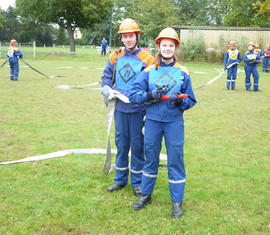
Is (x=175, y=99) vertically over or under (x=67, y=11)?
under

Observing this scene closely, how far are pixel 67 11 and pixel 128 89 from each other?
Result: 37906 millimetres

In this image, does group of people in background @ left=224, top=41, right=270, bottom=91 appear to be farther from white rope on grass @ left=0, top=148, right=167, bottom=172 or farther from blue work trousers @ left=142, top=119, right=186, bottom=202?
blue work trousers @ left=142, top=119, right=186, bottom=202

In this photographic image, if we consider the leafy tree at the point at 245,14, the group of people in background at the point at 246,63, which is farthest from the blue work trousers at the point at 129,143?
the leafy tree at the point at 245,14

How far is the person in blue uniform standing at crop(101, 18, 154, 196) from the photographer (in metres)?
4.12

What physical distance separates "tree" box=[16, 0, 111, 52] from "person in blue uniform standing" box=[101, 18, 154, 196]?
35.1m

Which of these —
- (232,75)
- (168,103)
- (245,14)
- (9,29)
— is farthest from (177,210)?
(9,29)

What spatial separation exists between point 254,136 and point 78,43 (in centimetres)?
7890

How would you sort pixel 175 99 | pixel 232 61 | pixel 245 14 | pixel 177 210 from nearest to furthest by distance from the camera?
pixel 175 99
pixel 177 210
pixel 232 61
pixel 245 14

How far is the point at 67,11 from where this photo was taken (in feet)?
129

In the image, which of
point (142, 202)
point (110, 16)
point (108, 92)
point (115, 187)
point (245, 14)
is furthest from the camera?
point (110, 16)

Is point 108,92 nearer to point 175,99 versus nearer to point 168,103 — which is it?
point 168,103

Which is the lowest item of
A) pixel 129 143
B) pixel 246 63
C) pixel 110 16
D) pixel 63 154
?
pixel 63 154

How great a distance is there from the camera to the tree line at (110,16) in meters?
36.8

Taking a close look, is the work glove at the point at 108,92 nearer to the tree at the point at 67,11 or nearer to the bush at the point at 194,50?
the bush at the point at 194,50
